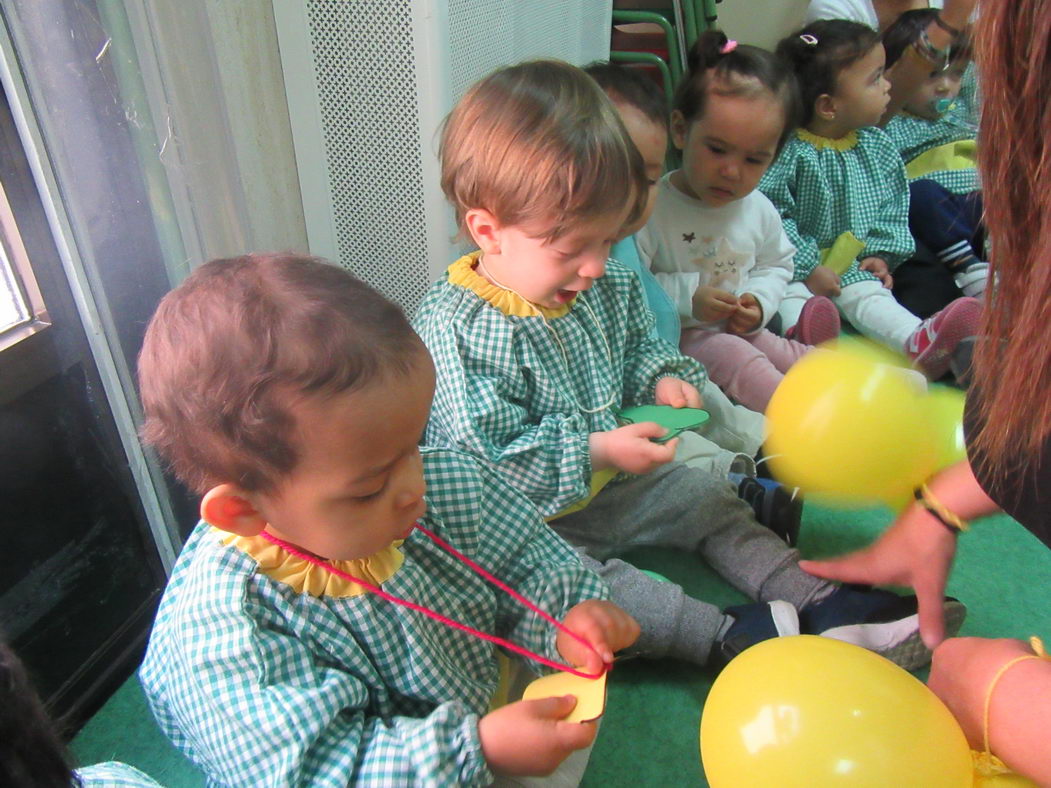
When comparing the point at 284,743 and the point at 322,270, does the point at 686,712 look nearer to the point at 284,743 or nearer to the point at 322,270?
the point at 284,743

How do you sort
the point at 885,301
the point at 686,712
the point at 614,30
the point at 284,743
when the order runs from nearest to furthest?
the point at 284,743, the point at 686,712, the point at 885,301, the point at 614,30

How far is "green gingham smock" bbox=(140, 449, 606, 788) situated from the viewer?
0.64 metres

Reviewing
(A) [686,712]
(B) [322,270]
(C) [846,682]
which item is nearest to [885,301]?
(A) [686,712]

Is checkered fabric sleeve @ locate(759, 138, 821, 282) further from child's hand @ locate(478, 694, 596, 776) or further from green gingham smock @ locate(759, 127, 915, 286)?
child's hand @ locate(478, 694, 596, 776)

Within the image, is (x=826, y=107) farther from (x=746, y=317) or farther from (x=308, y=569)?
(x=308, y=569)

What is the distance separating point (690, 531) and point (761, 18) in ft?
8.22

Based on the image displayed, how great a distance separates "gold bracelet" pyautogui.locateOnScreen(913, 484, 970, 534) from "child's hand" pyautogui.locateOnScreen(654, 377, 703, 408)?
0.38 meters

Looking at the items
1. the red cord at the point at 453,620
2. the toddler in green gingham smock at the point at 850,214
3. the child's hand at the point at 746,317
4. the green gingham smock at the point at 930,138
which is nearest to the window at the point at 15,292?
the red cord at the point at 453,620

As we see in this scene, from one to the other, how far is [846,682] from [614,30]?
214 centimetres

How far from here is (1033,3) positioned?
509 millimetres

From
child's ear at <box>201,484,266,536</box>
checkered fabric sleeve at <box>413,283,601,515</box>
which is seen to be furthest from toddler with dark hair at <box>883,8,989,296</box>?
child's ear at <box>201,484,266,536</box>

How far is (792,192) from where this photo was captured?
1986 millimetres

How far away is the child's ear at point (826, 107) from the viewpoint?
77.0 inches

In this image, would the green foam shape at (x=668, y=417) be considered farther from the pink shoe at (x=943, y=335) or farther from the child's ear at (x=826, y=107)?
the child's ear at (x=826, y=107)
